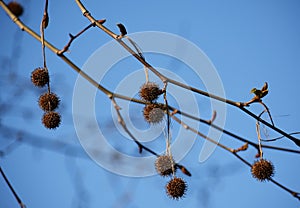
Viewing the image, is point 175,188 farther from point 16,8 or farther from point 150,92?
point 16,8

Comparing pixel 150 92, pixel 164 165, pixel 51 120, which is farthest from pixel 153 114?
pixel 51 120

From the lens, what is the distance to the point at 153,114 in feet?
4.63

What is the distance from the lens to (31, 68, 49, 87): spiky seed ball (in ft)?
4.99

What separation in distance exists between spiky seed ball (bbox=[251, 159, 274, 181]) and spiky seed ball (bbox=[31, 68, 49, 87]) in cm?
93

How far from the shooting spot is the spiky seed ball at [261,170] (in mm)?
1553

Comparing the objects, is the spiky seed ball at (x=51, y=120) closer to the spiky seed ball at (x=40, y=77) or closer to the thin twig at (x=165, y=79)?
the spiky seed ball at (x=40, y=77)

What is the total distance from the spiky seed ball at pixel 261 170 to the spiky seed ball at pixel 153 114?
1.52 ft

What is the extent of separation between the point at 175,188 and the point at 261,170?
374mm

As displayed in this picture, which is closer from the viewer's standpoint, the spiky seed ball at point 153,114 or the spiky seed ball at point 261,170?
the spiky seed ball at point 153,114

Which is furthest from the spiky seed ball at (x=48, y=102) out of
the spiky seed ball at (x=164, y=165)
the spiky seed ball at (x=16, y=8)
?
the spiky seed ball at (x=164, y=165)

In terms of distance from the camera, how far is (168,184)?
150 centimetres

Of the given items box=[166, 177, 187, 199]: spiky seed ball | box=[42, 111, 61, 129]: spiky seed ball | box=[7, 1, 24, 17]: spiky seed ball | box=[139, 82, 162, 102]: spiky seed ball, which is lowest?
box=[166, 177, 187, 199]: spiky seed ball

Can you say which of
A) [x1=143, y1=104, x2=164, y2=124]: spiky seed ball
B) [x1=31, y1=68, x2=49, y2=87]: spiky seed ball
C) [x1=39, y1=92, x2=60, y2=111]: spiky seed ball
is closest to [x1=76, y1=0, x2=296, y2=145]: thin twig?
[x1=143, y1=104, x2=164, y2=124]: spiky seed ball

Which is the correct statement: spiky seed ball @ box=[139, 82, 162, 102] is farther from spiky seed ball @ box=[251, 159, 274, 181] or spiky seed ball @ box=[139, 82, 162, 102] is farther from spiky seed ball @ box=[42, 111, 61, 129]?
spiky seed ball @ box=[251, 159, 274, 181]
